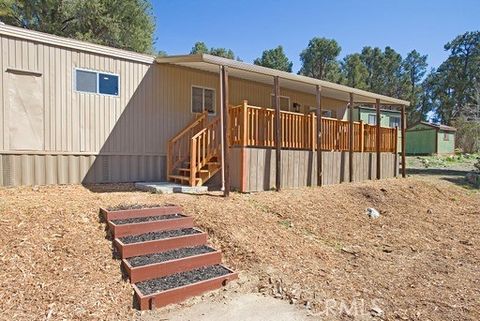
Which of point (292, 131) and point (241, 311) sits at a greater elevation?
point (292, 131)

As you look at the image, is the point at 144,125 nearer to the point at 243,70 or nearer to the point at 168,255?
the point at 243,70

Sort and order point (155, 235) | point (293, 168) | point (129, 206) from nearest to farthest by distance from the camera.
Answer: point (155, 235)
point (129, 206)
point (293, 168)

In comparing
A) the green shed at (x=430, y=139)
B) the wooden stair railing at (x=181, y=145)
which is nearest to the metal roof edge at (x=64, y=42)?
the wooden stair railing at (x=181, y=145)

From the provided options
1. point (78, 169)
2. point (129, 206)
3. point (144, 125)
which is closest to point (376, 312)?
point (129, 206)

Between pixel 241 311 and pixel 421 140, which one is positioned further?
pixel 421 140

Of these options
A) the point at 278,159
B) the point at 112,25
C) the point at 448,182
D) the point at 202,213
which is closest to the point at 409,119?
the point at 448,182

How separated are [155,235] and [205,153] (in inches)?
143

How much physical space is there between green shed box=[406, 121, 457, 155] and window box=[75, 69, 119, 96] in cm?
2782

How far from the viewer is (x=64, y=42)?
745 centimetres

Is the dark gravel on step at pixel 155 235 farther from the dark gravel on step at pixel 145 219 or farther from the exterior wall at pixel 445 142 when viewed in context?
the exterior wall at pixel 445 142

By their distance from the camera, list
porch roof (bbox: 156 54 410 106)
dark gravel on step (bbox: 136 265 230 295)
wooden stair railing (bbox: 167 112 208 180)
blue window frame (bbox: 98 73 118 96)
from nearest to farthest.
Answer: dark gravel on step (bbox: 136 265 230 295) → porch roof (bbox: 156 54 410 106) → blue window frame (bbox: 98 73 118 96) → wooden stair railing (bbox: 167 112 208 180)

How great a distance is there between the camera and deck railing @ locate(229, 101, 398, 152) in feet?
27.0

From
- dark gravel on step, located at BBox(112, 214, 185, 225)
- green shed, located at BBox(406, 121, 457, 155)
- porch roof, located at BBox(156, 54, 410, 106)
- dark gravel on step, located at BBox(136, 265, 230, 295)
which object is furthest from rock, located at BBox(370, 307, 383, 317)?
green shed, located at BBox(406, 121, 457, 155)

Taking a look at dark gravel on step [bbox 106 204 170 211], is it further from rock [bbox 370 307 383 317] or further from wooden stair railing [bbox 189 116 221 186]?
rock [bbox 370 307 383 317]
